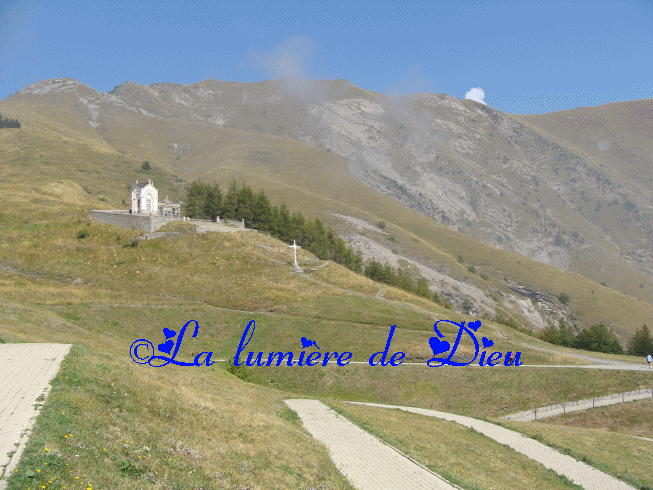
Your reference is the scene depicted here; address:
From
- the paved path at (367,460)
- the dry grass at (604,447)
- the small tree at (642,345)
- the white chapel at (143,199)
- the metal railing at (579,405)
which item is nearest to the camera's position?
the paved path at (367,460)

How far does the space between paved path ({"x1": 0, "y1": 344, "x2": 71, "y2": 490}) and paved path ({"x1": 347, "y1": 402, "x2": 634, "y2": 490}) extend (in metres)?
21.0

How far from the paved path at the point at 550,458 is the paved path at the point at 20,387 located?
21.0m

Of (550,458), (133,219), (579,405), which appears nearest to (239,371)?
(550,458)

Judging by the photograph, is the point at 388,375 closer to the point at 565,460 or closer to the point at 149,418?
the point at 565,460

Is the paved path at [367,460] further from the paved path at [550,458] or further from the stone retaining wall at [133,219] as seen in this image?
the stone retaining wall at [133,219]

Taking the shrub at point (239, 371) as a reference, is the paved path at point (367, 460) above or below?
above

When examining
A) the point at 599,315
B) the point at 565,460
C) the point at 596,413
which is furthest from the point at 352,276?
the point at 599,315

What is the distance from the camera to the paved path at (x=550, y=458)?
19.5 metres

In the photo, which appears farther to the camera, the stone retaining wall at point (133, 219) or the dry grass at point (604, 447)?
the stone retaining wall at point (133, 219)

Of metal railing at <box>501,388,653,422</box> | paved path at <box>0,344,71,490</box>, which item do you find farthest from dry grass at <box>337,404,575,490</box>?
paved path at <box>0,344,71,490</box>

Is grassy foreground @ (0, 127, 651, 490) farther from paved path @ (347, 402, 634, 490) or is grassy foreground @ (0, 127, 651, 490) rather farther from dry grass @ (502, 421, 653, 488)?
paved path @ (347, 402, 634, 490)

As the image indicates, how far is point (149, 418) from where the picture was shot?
48.5ft

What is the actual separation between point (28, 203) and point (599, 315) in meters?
143

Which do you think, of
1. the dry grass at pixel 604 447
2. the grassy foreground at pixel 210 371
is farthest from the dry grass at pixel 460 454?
the dry grass at pixel 604 447
